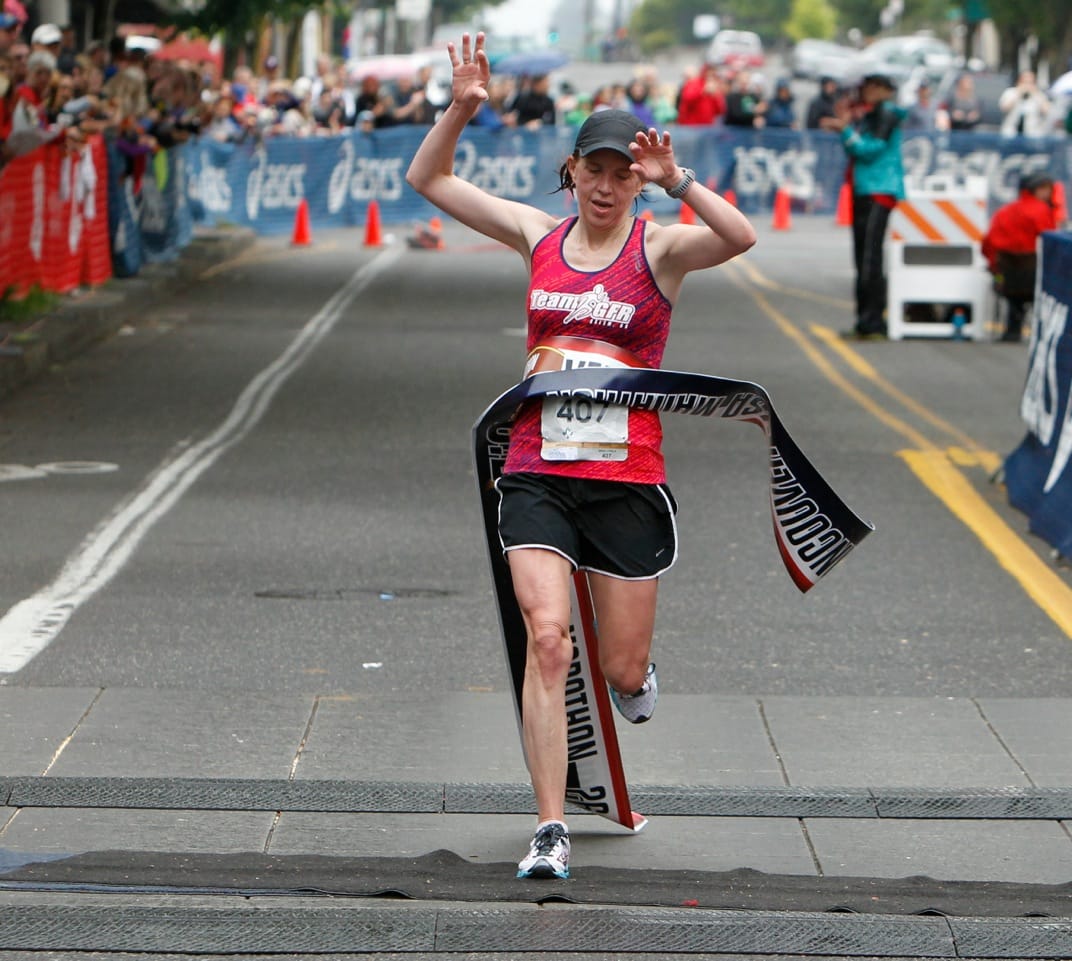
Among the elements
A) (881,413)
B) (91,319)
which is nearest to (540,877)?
(881,413)

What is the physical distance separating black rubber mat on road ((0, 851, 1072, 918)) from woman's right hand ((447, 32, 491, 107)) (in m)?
1.99

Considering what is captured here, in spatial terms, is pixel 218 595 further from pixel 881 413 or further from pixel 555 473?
pixel 881 413

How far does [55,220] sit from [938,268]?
781 cm

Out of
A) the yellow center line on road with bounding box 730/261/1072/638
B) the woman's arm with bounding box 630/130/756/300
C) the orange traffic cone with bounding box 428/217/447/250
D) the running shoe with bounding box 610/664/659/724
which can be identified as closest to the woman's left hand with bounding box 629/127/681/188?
the woman's arm with bounding box 630/130/756/300

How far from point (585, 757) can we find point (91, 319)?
42.6ft

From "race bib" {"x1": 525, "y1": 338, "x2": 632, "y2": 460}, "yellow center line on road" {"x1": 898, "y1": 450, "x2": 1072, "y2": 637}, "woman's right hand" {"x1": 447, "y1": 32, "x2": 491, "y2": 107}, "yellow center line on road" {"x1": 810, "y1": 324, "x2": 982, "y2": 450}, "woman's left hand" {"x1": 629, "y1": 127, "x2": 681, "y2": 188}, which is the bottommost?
"yellow center line on road" {"x1": 810, "y1": 324, "x2": 982, "y2": 450}

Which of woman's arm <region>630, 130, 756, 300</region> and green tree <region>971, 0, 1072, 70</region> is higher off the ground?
green tree <region>971, 0, 1072, 70</region>

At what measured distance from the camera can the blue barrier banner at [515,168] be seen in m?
30.5

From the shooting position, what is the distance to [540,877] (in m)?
5.22

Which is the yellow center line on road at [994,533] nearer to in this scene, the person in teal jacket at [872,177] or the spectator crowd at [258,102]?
the person in teal jacket at [872,177]

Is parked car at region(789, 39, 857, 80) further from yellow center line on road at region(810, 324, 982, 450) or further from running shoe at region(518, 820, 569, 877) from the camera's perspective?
running shoe at region(518, 820, 569, 877)

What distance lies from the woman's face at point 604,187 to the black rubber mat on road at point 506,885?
1.69 meters

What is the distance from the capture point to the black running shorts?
5.44 m

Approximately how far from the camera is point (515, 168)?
34250 mm
